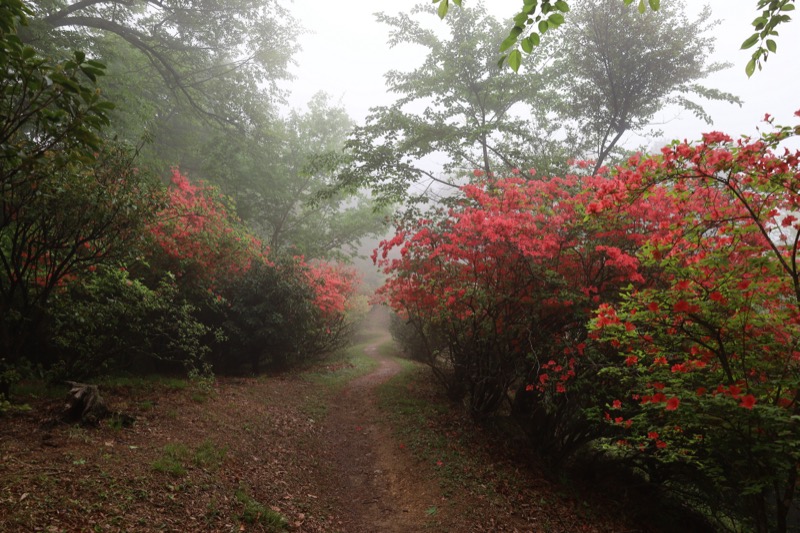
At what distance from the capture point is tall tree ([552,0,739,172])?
12344mm

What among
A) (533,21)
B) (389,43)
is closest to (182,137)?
(389,43)

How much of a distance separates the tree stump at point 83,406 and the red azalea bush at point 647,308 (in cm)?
578

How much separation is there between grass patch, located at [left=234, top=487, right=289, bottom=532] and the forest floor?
17 millimetres

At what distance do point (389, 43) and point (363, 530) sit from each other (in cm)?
1554

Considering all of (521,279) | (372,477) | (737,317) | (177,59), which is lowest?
(372,477)

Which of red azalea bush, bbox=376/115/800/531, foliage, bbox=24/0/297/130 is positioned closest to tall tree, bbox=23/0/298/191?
foliage, bbox=24/0/297/130

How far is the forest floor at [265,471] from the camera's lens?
3.85 metres

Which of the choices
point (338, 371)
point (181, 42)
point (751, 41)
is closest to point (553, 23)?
point (751, 41)

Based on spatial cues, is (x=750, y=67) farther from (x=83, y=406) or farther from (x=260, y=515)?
(x=83, y=406)

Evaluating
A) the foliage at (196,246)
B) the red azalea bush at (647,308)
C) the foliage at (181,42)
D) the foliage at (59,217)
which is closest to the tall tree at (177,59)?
the foliage at (181,42)

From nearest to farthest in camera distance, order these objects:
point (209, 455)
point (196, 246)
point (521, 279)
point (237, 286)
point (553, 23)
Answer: point (553, 23) < point (209, 455) < point (521, 279) < point (196, 246) < point (237, 286)

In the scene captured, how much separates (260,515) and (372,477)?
2.65m

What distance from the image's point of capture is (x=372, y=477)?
22.4 ft

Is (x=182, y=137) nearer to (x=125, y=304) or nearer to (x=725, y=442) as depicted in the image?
(x=125, y=304)
